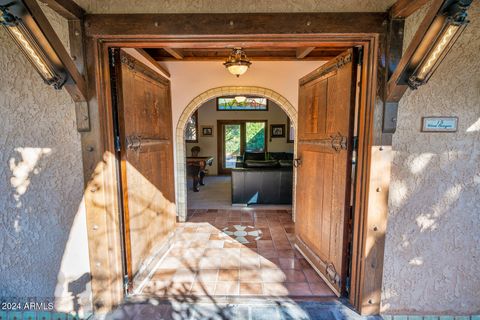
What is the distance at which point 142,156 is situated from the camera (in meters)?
2.04

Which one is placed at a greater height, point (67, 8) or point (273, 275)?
point (67, 8)

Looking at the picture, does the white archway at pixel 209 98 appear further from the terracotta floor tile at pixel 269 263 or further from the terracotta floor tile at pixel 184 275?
the terracotta floor tile at pixel 269 263

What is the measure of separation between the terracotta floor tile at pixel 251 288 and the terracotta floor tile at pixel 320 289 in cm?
45

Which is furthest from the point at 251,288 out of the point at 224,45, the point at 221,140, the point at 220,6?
the point at 221,140

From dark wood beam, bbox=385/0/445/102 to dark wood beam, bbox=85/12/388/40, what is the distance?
0.34m

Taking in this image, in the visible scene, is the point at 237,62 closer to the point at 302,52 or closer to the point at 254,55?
the point at 254,55

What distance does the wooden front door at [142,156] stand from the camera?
176 centimetres

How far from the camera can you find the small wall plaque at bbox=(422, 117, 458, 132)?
1.55m

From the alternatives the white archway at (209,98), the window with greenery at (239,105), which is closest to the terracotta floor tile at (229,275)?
the white archway at (209,98)

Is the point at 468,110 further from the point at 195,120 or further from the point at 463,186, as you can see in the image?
the point at 195,120

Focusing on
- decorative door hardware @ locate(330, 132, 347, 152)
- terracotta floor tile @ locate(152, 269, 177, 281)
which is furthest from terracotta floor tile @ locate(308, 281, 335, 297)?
terracotta floor tile @ locate(152, 269, 177, 281)

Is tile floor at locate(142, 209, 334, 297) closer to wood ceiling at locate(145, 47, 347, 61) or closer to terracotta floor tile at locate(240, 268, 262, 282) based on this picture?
terracotta floor tile at locate(240, 268, 262, 282)

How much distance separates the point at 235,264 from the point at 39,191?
181 centimetres

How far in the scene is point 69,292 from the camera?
69.4 inches
